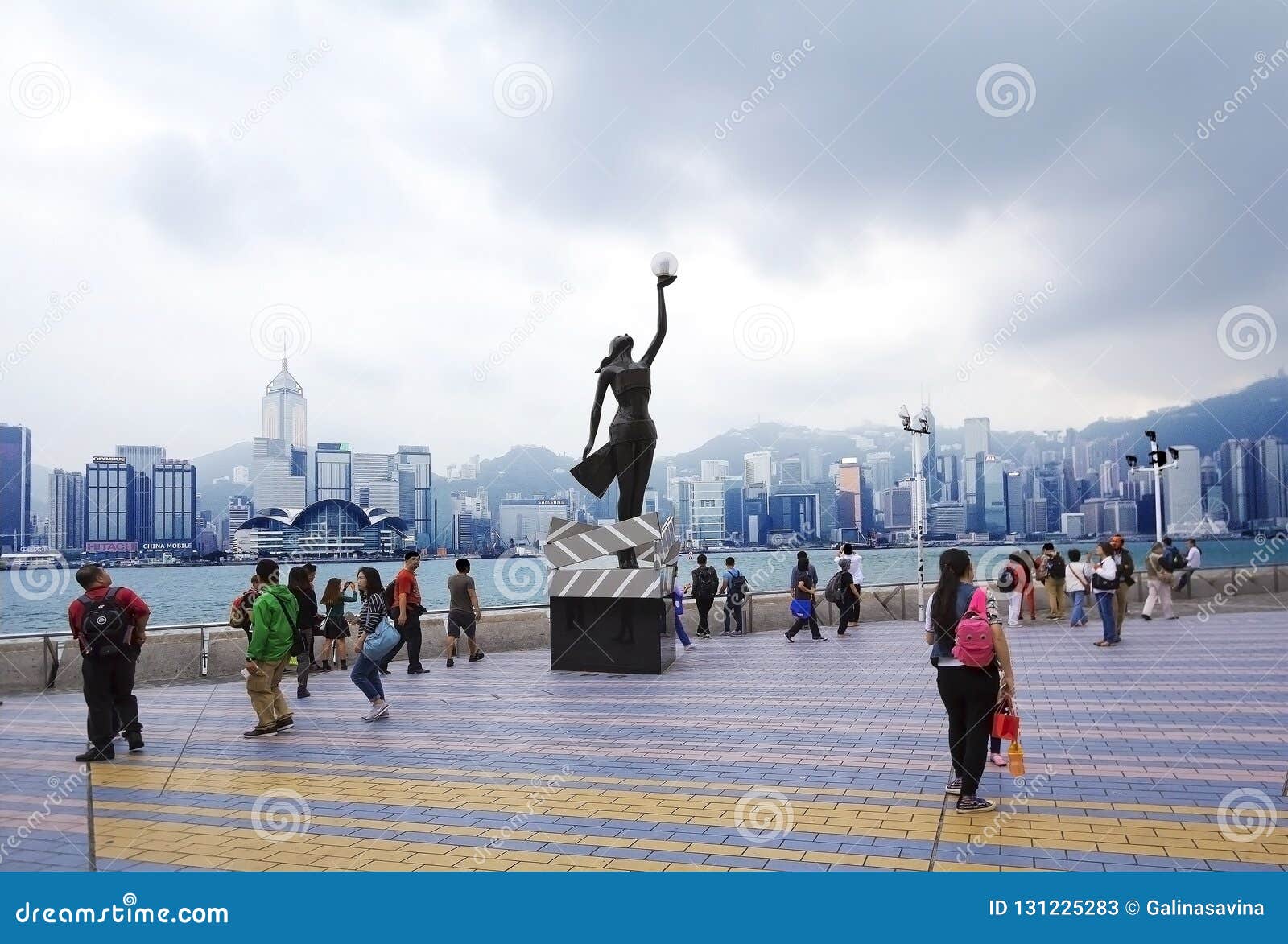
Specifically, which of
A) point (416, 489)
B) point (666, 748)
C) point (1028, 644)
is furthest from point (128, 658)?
point (416, 489)

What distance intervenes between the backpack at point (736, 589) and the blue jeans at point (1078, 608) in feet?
20.2

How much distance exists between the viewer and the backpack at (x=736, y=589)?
1822cm

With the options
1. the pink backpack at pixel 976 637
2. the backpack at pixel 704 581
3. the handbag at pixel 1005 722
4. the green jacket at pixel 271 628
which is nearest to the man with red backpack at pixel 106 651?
the green jacket at pixel 271 628

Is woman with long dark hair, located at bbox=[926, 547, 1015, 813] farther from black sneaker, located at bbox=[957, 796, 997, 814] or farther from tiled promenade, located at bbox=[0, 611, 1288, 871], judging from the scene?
tiled promenade, located at bbox=[0, 611, 1288, 871]

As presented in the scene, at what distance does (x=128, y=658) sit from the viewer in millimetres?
8297

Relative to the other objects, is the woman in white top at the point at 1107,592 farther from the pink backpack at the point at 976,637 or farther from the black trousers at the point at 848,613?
the pink backpack at the point at 976,637

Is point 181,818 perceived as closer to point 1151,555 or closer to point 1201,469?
point 1151,555

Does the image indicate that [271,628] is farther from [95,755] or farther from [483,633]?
[483,633]

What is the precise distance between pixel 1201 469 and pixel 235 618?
38536 mm

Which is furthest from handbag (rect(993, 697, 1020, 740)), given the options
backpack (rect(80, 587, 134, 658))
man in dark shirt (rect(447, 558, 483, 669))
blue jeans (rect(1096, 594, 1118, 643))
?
blue jeans (rect(1096, 594, 1118, 643))

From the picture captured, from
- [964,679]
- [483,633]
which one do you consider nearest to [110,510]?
[483,633]

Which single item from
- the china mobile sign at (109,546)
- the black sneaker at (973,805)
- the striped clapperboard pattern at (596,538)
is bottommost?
the black sneaker at (973,805)

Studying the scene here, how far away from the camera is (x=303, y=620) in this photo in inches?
459

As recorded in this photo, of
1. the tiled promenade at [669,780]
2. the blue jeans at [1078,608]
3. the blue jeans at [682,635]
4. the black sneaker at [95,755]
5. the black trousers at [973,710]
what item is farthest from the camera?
the blue jeans at [1078,608]
